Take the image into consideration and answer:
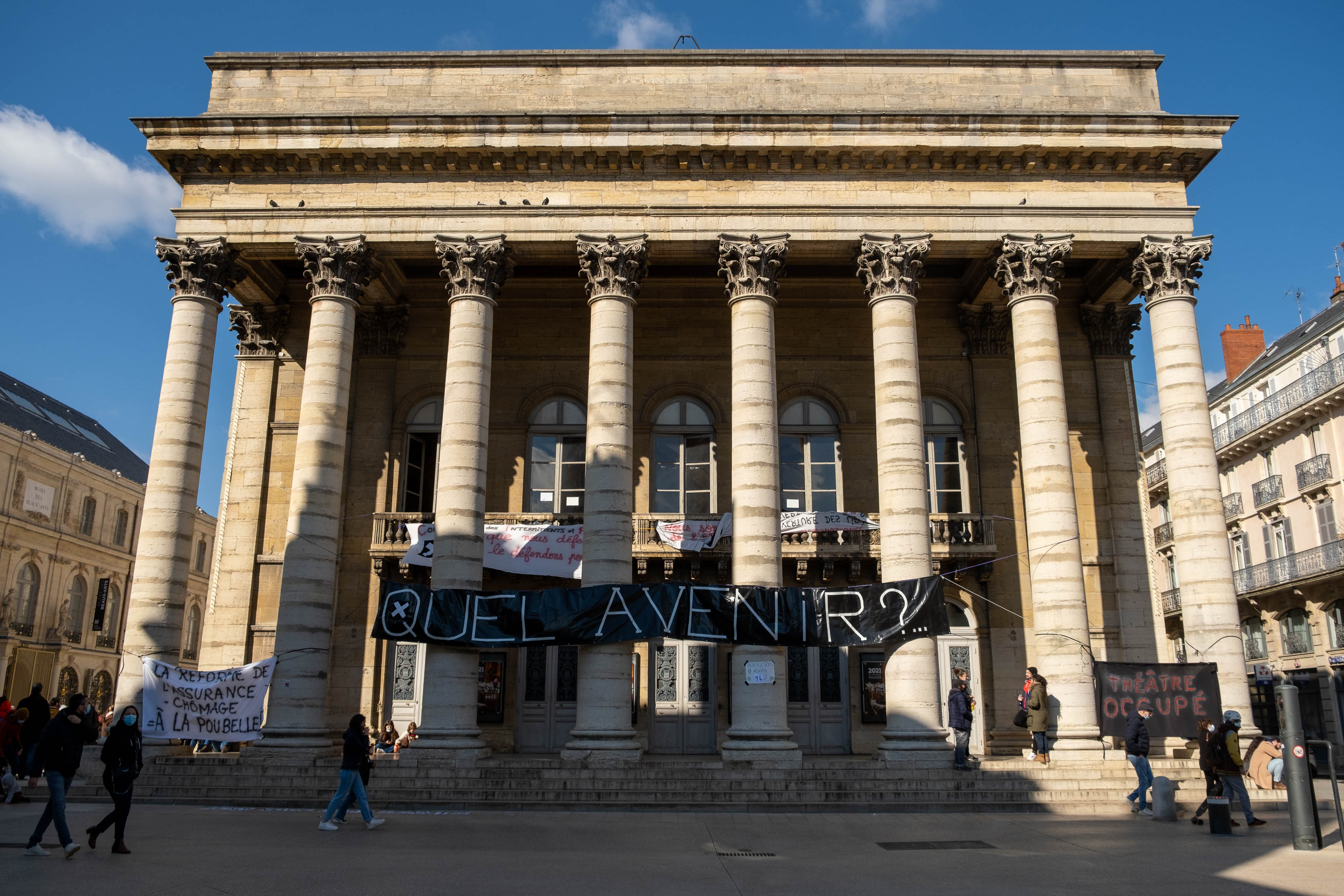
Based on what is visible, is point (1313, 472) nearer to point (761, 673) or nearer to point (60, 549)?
point (761, 673)

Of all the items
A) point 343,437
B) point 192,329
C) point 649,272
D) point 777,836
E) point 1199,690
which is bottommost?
point 777,836

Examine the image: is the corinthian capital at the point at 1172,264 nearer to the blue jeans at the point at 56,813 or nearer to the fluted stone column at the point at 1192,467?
the fluted stone column at the point at 1192,467

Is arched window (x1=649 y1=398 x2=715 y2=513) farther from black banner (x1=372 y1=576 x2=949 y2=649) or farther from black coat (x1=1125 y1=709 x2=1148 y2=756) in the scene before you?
black coat (x1=1125 y1=709 x2=1148 y2=756)

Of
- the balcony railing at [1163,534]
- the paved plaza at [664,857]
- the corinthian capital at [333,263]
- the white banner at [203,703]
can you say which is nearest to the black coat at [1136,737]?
the paved plaza at [664,857]

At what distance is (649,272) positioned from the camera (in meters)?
24.6

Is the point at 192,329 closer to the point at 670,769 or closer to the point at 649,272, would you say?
the point at 649,272

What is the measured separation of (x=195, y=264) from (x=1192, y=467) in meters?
20.4

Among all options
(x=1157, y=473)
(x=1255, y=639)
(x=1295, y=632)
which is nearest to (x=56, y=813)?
(x=1295, y=632)

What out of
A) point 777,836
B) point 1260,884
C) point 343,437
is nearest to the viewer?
point 1260,884

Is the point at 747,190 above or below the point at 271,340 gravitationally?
above

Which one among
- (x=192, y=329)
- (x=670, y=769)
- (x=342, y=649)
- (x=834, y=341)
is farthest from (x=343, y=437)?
(x=834, y=341)

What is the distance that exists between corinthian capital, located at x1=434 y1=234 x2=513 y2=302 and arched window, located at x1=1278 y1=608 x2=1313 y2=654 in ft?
99.0

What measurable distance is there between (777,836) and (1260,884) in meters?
5.72

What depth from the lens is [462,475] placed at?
65.6ft
